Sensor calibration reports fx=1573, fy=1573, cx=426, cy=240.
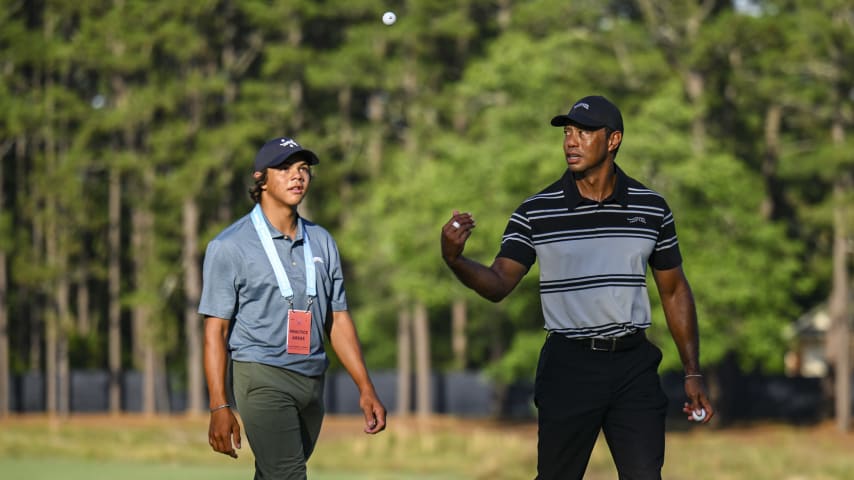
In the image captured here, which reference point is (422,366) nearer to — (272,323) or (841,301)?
(841,301)

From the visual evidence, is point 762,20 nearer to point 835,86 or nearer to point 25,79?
point 835,86

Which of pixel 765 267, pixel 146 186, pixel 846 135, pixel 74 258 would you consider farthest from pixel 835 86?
pixel 74 258

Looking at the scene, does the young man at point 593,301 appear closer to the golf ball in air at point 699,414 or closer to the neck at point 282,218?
the golf ball in air at point 699,414

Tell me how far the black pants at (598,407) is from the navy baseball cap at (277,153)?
147 cm

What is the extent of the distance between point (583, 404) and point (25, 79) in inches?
1633

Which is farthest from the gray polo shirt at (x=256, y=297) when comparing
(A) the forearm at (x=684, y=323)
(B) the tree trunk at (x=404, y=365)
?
(B) the tree trunk at (x=404, y=365)

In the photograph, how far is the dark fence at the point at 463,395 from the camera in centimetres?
4538

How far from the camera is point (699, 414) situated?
7.20 meters

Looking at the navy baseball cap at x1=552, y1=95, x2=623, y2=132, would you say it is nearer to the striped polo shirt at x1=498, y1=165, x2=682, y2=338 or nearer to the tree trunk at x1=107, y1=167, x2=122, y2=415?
the striped polo shirt at x1=498, y1=165, x2=682, y2=338

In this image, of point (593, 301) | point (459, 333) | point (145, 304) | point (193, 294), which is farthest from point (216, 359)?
point (459, 333)

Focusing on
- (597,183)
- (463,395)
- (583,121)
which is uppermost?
(583,121)

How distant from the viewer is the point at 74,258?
153 ft

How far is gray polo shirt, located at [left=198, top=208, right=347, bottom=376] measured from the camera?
7273 millimetres

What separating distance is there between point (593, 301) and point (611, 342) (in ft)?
0.67
